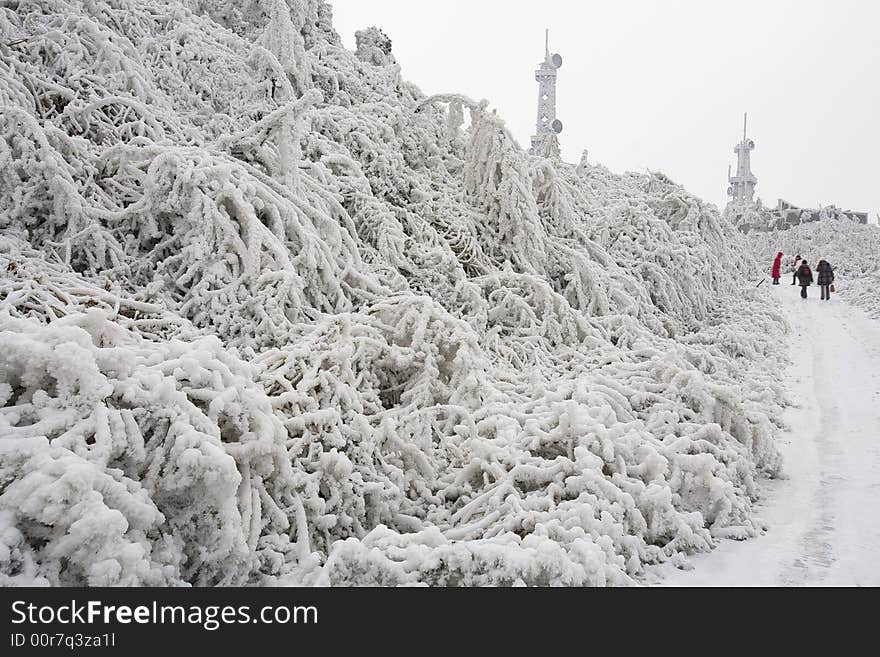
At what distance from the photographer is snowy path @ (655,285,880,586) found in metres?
3.33

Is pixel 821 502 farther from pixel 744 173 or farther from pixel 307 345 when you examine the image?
pixel 744 173

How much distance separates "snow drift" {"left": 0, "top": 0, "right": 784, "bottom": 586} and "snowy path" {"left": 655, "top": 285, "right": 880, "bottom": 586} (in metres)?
0.23

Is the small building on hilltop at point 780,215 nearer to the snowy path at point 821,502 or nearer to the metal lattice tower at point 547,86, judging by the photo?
the metal lattice tower at point 547,86

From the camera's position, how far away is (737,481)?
4473mm

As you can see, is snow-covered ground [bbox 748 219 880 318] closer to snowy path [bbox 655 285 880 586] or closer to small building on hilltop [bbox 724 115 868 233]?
small building on hilltop [bbox 724 115 868 233]

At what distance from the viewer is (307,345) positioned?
4422mm

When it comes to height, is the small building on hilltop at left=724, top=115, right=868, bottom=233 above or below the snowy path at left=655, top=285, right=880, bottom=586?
above

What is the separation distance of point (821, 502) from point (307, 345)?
13.1 ft

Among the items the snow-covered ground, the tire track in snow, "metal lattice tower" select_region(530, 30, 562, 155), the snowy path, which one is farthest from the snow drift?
"metal lattice tower" select_region(530, 30, 562, 155)

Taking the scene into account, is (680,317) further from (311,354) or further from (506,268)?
(311,354)

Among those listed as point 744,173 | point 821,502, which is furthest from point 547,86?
point 821,502

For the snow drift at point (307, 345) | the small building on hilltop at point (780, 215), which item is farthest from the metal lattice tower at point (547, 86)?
the snow drift at point (307, 345)

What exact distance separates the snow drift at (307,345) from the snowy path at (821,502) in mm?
231

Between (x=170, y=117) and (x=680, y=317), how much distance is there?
9.29 metres
